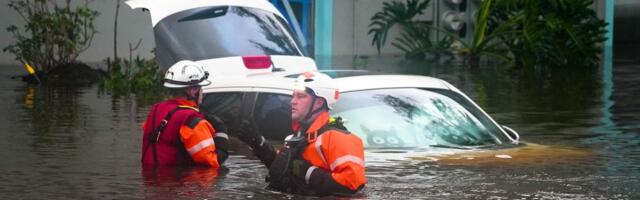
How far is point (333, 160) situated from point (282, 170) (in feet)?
1.59

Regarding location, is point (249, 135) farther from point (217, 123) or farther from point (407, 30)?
point (407, 30)

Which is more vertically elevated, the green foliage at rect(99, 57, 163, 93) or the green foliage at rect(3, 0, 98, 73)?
the green foliage at rect(3, 0, 98, 73)

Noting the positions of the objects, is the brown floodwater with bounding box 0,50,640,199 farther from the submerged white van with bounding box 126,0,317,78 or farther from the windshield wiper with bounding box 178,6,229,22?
the windshield wiper with bounding box 178,6,229,22

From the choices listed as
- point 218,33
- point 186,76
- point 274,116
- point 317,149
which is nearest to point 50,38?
point 218,33

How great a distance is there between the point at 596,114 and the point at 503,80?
7.01 meters

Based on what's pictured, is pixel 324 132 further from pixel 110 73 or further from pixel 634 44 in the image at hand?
pixel 634 44

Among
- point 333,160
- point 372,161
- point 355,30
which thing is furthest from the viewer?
point 355,30

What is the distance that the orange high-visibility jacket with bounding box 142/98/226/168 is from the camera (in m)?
9.98

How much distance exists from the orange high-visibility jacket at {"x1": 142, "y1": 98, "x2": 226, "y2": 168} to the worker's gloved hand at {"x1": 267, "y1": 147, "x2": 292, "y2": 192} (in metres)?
1.03

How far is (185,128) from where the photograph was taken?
32.7ft

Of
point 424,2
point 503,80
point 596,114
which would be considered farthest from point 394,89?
point 424,2

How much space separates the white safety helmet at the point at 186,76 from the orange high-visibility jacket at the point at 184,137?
15 centimetres

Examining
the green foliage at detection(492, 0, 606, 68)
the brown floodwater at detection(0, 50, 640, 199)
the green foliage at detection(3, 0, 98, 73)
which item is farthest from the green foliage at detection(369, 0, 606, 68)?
the green foliage at detection(3, 0, 98, 73)

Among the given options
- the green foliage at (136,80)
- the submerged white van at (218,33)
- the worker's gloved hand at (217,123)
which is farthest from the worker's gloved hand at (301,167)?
the green foliage at (136,80)
